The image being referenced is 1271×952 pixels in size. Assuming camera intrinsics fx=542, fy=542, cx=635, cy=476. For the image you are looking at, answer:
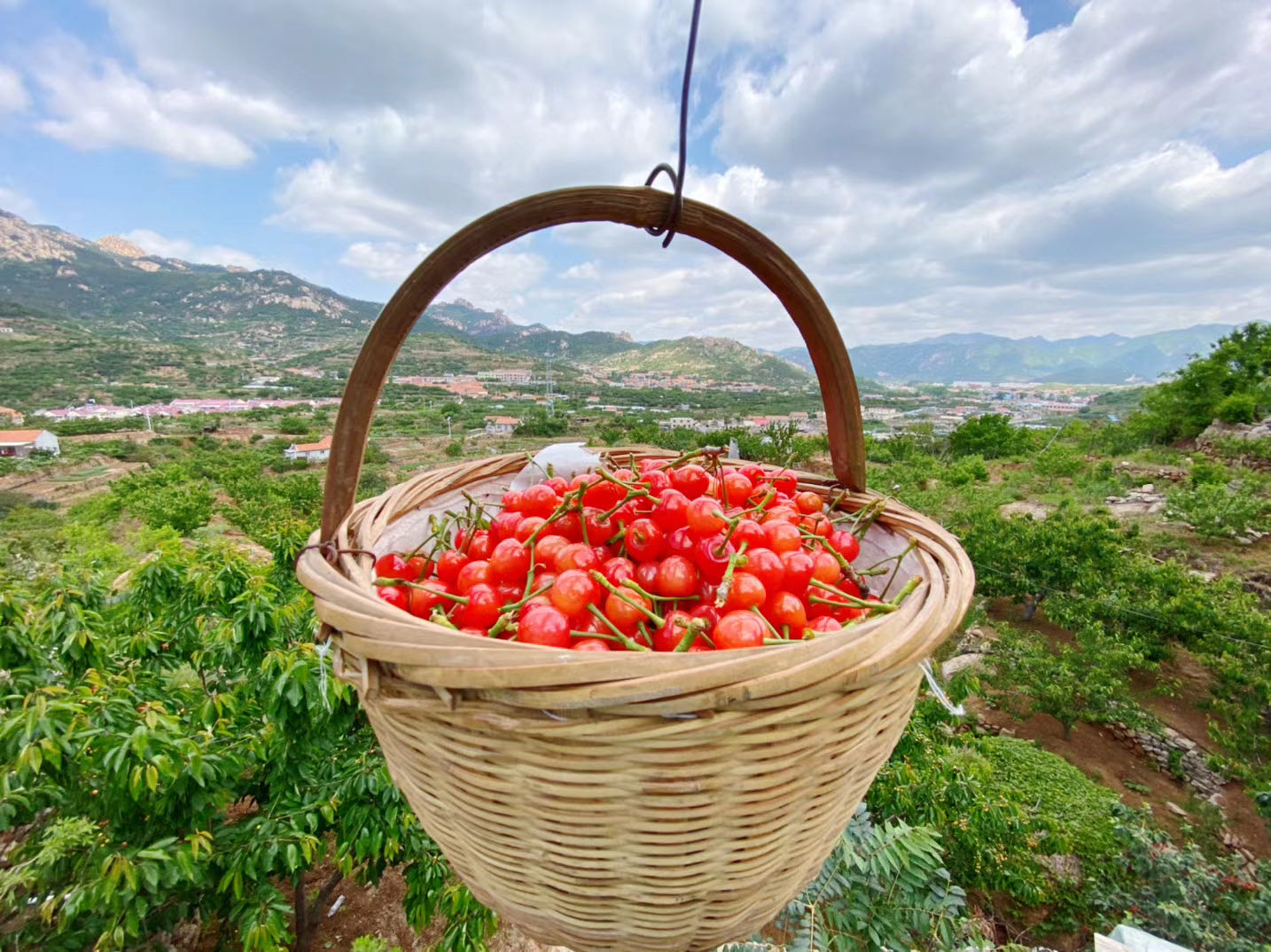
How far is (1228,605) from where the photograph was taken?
5934mm

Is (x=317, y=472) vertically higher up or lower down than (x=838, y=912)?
lower down

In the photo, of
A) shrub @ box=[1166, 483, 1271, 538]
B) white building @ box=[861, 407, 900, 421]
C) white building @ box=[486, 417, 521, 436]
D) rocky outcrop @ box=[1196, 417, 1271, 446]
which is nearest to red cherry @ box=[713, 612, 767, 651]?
shrub @ box=[1166, 483, 1271, 538]

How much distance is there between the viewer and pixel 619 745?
1.63 ft

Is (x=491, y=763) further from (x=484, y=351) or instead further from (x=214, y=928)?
(x=484, y=351)

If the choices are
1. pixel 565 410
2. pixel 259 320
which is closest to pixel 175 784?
pixel 565 410

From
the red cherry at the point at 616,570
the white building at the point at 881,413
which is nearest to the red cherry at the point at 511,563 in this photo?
the red cherry at the point at 616,570

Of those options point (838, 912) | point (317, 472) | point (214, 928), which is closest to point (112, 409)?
point (317, 472)

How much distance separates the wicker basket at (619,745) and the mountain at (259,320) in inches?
1594

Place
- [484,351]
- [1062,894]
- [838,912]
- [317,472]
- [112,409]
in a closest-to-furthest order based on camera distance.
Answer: [838,912] → [1062,894] → [317,472] → [112,409] → [484,351]

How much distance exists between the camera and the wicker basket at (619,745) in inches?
19.2

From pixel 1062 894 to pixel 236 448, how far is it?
33.6 m

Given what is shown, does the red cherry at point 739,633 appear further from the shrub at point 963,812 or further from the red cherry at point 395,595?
the shrub at point 963,812

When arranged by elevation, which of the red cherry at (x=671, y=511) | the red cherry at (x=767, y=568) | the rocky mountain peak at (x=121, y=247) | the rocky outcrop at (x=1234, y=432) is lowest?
the rocky outcrop at (x=1234, y=432)

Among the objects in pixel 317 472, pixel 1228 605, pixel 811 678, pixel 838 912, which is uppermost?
pixel 811 678
